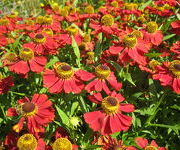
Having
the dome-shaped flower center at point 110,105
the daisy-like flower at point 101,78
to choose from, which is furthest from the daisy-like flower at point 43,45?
the dome-shaped flower center at point 110,105

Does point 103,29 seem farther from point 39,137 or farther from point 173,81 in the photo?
point 39,137

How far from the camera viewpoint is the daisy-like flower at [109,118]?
1266 millimetres

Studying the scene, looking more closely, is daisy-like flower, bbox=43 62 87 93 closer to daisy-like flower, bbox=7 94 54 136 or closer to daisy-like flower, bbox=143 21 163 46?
daisy-like flower, bbox=7 94 54 136

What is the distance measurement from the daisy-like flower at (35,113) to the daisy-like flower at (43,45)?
449 millimetres

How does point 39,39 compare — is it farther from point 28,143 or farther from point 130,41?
point 28,143

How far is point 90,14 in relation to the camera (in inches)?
99.3

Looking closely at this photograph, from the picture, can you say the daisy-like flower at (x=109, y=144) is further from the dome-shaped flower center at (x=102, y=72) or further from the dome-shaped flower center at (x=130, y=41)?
the dome-shaped flower center at (x=130, y=41)

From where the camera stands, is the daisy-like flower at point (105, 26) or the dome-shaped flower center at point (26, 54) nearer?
the dome-shaped flower center at point (26, 54)

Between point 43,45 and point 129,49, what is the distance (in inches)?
23.2

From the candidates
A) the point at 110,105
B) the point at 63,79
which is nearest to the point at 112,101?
the point at 110,105

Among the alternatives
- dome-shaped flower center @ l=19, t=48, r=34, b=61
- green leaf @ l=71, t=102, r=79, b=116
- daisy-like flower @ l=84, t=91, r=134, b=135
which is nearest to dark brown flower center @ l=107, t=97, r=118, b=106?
daisy-like flower @ l=84, t=91, r=134, b=135

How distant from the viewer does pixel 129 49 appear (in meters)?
1.66

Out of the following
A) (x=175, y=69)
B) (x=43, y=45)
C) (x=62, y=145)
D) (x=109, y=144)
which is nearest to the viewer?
(x=62, y=145)

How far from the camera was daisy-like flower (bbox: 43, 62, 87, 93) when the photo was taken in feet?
4.66
